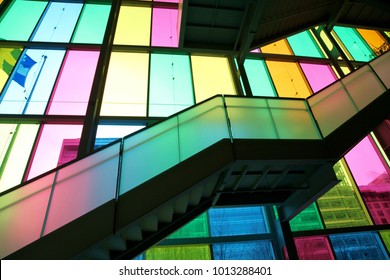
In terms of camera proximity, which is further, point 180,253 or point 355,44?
point 355,44

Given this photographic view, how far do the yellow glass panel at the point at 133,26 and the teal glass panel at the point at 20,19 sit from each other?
13.7 feet

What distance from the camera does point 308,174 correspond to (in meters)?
6.95

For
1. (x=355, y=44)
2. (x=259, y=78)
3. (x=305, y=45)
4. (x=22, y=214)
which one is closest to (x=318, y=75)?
(x=305, y=45)

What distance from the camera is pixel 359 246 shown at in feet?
32.0

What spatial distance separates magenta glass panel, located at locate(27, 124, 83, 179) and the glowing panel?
995 mm

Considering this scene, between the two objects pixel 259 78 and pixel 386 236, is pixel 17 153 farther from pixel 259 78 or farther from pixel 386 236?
pixel 386 236

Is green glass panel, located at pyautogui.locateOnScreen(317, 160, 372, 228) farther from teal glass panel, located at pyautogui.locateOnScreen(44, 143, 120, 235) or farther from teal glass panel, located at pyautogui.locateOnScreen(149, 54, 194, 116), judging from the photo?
teal glass panel, located at pyautogui.locateOnScreen(44, 143, 120, 235)

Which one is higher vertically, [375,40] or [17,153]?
[375,40]

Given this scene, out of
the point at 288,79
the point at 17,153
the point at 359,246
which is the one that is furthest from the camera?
the point at 288,79

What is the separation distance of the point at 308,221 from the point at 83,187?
28.4 feet

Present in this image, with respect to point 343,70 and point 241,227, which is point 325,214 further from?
point 343,70

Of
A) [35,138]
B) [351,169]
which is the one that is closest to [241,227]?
[351,169]

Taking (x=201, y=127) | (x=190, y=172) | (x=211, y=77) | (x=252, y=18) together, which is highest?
(x=252, y=18)

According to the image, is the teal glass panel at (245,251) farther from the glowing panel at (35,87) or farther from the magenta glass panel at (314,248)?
the glowing panel at (35,87)
